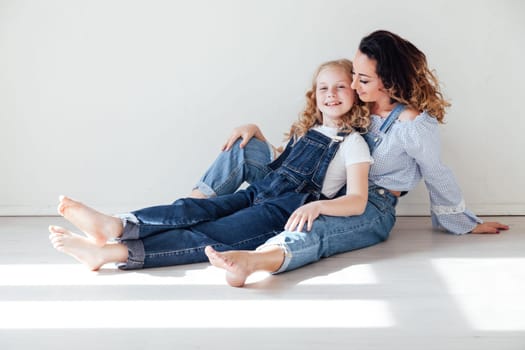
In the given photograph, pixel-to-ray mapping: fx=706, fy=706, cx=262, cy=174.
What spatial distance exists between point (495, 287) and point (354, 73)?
0.84 metres

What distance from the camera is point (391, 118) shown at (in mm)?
2301

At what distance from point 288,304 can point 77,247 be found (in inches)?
25.0

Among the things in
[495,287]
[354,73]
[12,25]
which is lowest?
[495,287]

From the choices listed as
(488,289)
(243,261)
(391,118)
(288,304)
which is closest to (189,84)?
(391,118)

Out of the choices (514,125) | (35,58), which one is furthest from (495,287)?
(35,58)

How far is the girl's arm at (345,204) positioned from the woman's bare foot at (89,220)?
49cm

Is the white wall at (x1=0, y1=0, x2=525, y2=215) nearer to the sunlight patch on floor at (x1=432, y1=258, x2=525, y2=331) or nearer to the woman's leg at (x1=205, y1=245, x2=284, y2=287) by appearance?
the sunlight patch on floor at (x1=432, y1=258, x2=525, y2=331)

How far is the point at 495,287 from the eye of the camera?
182cm

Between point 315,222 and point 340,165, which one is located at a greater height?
point 340,165

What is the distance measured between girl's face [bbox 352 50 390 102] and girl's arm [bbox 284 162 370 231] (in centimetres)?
25

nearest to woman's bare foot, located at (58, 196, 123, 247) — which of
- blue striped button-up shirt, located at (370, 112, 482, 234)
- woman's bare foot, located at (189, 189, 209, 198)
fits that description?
woman's bare foot, located at (189, 189, 209, 198)

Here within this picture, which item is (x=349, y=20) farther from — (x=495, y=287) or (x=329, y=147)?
(x=495, y=287)

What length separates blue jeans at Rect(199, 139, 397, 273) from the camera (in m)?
1.98

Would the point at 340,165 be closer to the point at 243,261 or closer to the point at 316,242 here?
the point at 316,242
